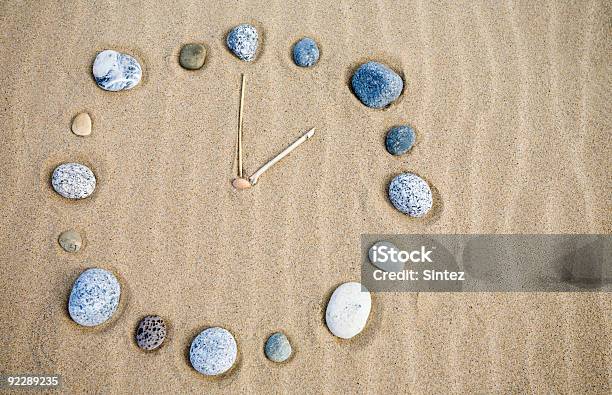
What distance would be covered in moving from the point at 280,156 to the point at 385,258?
83 cm

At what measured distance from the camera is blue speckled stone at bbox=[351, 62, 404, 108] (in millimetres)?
2457

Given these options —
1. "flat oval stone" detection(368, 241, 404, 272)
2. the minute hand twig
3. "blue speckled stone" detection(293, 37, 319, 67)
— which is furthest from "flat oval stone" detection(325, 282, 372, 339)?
"blue speckled stone" detection(293, 37, 319, 67)

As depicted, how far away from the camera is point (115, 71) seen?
246 centimetres

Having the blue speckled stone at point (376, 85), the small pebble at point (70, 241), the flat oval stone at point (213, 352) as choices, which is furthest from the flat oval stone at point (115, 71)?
the flat oval stone at point (213, 352)

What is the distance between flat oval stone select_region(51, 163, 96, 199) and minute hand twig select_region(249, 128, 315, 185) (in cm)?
91

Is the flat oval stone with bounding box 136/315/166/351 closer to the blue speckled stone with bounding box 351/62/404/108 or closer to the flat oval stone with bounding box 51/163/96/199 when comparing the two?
the flat oval stone with bounding box 51/163/96/199

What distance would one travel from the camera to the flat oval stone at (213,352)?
2.16 meters

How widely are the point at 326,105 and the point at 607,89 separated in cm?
177

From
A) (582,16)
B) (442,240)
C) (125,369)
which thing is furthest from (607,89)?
(125,369)

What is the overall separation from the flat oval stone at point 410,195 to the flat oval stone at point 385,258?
23cm

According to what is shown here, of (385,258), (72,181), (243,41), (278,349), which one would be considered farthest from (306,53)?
(278,349)

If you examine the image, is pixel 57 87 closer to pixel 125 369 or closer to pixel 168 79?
pixel 168 79

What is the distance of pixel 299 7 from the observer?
8.80ft

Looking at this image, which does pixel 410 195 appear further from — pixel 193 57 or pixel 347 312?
pixel 193 57
